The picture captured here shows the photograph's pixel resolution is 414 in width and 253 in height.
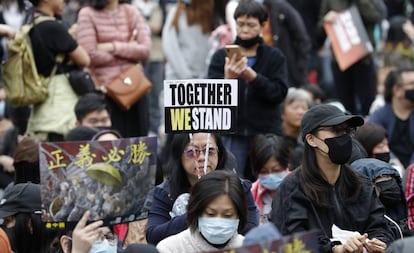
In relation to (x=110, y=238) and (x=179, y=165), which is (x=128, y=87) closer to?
(x=179, y=165)

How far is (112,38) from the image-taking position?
1181cm

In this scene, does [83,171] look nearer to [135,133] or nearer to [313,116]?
[313,116]

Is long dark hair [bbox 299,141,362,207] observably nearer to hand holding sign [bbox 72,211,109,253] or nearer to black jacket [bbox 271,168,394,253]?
black jacket [bbox 271,168,394,253]

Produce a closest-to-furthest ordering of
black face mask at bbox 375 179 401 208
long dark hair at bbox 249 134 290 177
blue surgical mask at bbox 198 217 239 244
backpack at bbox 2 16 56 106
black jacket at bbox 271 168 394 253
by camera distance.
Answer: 1. blue surgical mask at bbox 198 217 239 244
2. black jacket at bbox 271 168 394 253
3. black face mask at bbox 375 179 401 208
4. long dark hair at bbox 249 134 290 177
5. backpack at bbox 2 16 56 106

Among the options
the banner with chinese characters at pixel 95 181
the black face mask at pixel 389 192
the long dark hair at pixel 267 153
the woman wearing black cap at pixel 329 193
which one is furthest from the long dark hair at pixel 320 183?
the long dark hair at pixel 267 153

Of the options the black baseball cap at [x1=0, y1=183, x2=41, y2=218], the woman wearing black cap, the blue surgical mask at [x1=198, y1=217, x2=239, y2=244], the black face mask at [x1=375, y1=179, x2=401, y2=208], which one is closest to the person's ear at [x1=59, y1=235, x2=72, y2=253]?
the black baseball cap at [x1=0, y1=183, x2=41, y2=218]

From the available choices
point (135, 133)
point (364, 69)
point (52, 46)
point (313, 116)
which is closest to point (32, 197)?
point (313, 116)

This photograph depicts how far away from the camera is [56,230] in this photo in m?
7.57

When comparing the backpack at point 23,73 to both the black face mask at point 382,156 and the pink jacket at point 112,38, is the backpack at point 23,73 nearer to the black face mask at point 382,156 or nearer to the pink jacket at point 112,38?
the pink jacket at point 112,38

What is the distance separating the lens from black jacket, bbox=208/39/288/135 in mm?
10516

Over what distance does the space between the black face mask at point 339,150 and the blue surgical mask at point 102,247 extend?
144 cm

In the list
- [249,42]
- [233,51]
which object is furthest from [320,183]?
[249,42]

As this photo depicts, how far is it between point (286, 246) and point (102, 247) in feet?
5.87

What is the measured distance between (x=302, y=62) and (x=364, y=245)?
23.2 feet
